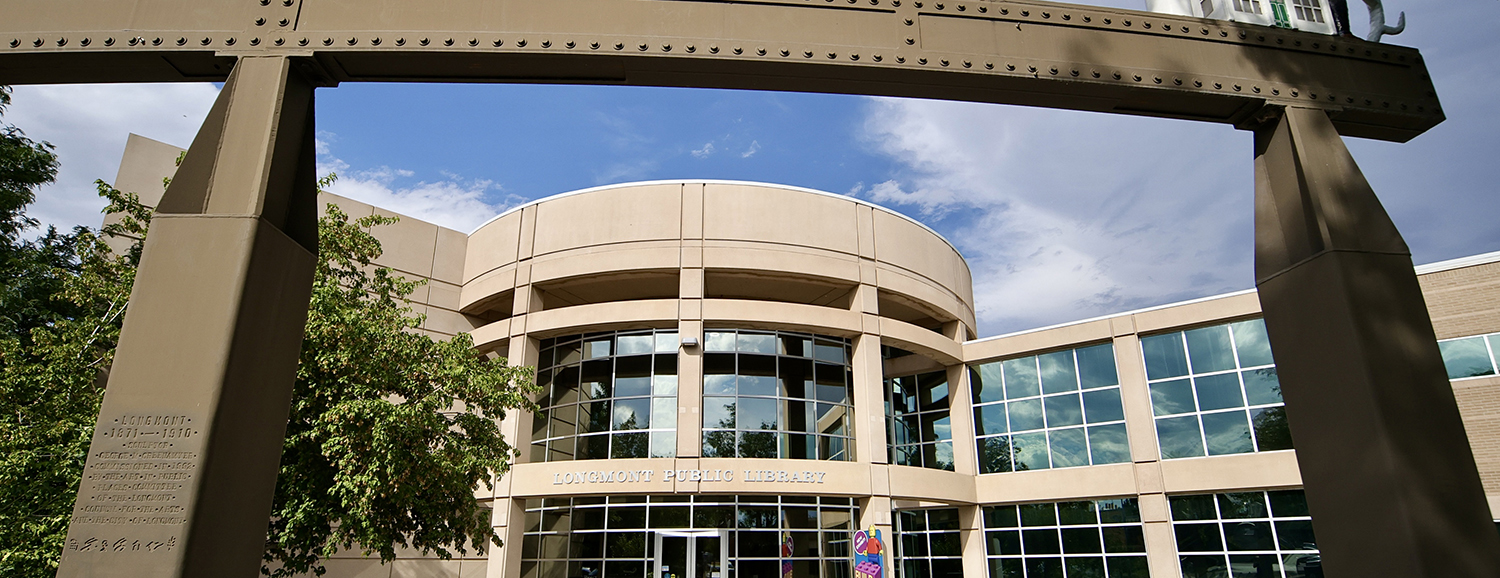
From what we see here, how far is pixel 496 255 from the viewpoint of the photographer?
24.9 metres

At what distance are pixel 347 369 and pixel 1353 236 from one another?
42.4 feet

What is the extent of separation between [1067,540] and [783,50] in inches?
889

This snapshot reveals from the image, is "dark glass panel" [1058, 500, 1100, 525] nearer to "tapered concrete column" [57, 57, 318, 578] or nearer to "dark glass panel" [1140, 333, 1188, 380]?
"dark glass panel" [1140, 333, 1188, 380]

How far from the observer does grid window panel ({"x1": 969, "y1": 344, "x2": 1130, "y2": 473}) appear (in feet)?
75.7

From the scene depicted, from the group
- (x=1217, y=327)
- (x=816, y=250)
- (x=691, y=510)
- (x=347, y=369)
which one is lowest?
(x=691, y=510)

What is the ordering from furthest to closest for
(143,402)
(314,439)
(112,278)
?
1. (112,278)
2. (314,439)
3. (143,402)

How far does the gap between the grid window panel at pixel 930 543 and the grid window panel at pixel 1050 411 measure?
216cm

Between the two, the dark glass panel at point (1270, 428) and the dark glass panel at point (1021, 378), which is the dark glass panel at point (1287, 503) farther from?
the dark glass panel at point (1021, 378)

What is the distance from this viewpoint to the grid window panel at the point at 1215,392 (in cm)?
2072

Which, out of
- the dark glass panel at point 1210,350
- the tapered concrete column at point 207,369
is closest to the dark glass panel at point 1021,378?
the dark glass panel at point 1210,350

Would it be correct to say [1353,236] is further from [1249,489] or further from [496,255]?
[496,255]

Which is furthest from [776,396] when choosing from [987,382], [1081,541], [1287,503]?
[1287,503]

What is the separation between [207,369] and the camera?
2.72 metres

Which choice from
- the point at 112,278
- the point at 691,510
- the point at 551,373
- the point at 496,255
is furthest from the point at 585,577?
the point at 112,278
